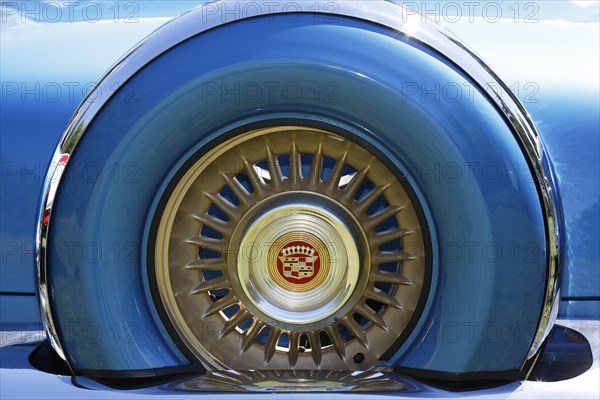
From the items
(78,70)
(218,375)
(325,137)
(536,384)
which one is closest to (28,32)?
(78,70)

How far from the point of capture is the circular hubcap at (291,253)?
4.93ft

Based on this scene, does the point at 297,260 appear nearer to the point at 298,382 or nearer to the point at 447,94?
the point at 298,382

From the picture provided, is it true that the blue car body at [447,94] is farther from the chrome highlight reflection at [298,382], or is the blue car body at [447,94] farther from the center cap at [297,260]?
the center cap at [297,260]

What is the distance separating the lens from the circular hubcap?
4.93 feet

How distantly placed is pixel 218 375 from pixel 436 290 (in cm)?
50

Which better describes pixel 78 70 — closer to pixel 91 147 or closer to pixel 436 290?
pixel 91 147

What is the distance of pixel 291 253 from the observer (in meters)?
1.50

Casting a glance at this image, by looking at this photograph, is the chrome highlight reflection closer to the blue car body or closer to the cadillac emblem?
the blue car body

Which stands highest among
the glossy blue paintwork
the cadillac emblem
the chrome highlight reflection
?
the glossy blue paintwork

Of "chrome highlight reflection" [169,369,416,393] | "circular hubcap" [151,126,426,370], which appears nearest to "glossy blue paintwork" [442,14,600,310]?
"circular hubcap" [151,126,426,370]

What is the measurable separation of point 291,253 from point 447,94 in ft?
1.55

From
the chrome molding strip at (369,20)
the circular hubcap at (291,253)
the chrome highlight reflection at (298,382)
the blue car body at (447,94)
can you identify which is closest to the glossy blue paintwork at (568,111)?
the blue car body at (447,94)

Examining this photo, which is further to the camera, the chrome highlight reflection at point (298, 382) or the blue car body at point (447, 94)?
the blue car body at point (447, 94)

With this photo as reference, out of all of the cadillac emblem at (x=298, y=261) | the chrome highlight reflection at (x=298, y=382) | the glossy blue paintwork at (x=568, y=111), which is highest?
→ the glossy blue paintwork at (x=568, y=111)
